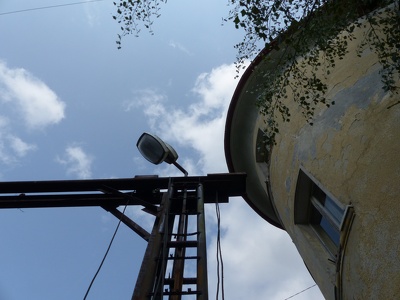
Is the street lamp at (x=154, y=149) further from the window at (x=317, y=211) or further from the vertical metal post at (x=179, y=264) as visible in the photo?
the window at (x=317, y=211)

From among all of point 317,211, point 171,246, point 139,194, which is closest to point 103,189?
point 139,194

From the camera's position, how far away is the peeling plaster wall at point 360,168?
107 inches

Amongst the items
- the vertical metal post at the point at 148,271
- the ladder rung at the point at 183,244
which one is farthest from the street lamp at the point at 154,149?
the ladder rung at the point at 183,244

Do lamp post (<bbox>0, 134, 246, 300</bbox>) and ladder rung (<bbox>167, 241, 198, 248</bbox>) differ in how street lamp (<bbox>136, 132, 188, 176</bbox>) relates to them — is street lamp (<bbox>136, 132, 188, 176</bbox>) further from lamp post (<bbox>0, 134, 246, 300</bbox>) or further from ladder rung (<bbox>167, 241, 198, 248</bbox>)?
ladder rung (<bbox>167, 241, 198, 248</bbox>)

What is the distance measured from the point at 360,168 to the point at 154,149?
8.74 ft

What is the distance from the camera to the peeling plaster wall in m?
2.72

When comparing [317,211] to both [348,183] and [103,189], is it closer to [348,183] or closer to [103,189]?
[348,183]

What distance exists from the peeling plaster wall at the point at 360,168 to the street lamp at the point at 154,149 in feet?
6.06

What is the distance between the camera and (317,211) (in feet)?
16.5

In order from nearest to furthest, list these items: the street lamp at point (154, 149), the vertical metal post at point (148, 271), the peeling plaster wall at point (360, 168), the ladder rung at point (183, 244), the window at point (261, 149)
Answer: the vertical metal post at point (148, 271)
the peeling plaster wall at point (360, 168)
the ladder rung at point (183, 244)
the street lamp at point (154, 149)
the window at point (261, 149)

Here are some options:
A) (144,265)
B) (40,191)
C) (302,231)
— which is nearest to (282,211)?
(302,231)

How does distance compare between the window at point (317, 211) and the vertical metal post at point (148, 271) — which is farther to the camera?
the window at point (317, 211)

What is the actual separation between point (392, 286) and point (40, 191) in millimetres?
5081

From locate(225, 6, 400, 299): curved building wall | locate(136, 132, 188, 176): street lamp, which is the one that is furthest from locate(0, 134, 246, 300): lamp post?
Result: locate(225, 6, 400, 299): curved building wall
